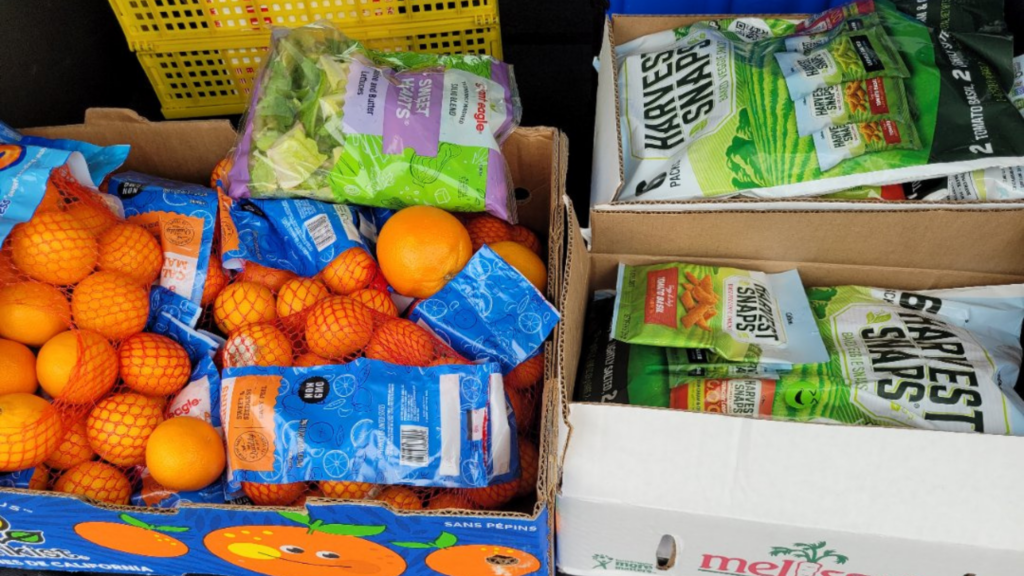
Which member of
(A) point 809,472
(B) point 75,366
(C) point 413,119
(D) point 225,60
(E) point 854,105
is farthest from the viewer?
(D) point 225,60

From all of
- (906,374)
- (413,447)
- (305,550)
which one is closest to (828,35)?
(906,374)

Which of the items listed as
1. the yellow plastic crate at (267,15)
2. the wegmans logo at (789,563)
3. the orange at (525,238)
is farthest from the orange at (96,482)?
the yellow plastic crate at (267,15)

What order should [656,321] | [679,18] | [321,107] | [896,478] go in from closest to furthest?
[896,478] < [656,321] < [321,107] < [679,18]

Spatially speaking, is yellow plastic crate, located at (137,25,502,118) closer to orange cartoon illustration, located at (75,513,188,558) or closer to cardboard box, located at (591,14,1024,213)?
cardboard box, located at (591,14,1024,213)

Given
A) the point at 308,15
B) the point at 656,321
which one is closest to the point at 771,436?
the point at 656,321

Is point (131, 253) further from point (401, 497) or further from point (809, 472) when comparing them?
point (809, 472)

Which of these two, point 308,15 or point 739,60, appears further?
point 308,15

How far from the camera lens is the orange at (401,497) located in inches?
41.1

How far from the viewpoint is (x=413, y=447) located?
3.34 feet

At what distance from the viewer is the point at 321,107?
1.26 m

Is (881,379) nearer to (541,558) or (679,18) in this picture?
(541,558)

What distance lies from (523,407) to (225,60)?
1.07 metres

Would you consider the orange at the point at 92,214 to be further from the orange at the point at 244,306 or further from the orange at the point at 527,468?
the orange at the point at 527,468

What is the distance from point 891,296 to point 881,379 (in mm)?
206
